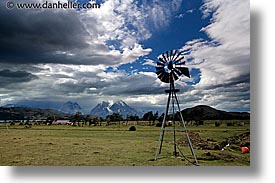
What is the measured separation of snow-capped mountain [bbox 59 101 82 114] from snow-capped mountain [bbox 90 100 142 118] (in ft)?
0.85

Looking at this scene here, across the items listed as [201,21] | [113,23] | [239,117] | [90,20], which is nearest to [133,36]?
[113,23]

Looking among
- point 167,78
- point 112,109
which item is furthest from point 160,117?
point 112,109

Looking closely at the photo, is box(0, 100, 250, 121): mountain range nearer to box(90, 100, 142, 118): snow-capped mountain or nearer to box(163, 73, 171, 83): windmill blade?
box(90, 100, 142, 118): snow-capped mountain

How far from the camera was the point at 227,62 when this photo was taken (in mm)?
5246

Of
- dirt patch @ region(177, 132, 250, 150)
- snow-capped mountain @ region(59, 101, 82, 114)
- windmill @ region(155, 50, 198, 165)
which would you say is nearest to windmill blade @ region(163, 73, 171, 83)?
windmill @ region(155, 50, 198, 165)

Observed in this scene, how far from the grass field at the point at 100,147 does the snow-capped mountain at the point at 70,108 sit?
1.10 ft

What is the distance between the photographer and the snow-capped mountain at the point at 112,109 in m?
5.45

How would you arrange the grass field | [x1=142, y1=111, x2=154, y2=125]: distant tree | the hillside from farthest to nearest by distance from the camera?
1. [x1=142, y1=111, x2=154, y2=125]: distant tree
2. the hillside
3. the grass field

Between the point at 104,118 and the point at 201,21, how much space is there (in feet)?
7.59

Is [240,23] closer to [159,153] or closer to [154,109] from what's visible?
[154,109]

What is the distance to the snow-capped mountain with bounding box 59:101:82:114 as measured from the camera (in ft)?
17.6

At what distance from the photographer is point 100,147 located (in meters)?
5.48

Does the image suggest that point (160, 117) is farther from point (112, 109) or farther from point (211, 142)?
point (211, 142)

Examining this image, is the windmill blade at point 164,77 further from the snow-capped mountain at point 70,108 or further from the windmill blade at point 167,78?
the snow-capped mountain at point 70,108
